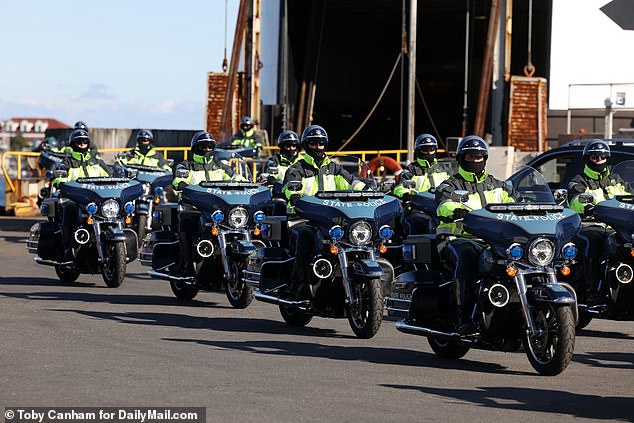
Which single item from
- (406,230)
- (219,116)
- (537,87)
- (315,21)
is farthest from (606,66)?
(406,230)

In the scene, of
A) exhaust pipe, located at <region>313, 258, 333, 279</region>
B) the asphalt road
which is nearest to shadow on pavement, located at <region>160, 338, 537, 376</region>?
the asphalt road

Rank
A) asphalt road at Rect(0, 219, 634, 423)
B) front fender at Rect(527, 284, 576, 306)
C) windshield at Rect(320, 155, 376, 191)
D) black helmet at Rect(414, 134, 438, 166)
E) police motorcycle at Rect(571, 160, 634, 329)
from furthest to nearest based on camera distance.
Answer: black helmet at Rect(414, 134, 438, 166) → windshield at Rect(320, 155, 376, 191) → police motorcycle at Rect(571, 160, 634, 329) → front fender at Rect(527, 284, 576, 306) → asphalt road at Rect(0, 219, 634, 423)

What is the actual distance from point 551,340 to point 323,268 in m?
3.01

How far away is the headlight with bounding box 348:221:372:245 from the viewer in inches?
490

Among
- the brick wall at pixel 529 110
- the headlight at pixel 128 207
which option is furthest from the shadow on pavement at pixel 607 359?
the brick wall at pixel 529 110

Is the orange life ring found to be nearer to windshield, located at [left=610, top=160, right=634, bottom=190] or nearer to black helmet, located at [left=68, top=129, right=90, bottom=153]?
black helmet, located at [left=68, top=129, right=90, bottom=153]

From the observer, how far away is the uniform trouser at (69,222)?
690 inches

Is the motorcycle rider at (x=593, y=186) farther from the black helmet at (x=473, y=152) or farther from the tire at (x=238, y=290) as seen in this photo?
the tire at (x=238, y=290)

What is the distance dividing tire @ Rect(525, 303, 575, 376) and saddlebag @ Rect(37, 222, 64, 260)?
8902 mm

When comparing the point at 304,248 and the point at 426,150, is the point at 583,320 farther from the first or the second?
the point at 426,150

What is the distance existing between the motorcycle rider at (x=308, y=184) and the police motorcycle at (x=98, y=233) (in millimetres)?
3674

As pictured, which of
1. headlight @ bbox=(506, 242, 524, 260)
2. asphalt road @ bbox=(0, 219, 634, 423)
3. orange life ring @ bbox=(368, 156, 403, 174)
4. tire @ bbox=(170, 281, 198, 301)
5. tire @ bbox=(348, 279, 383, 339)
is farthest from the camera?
orange life ring @ bbox=(368, 156, 403, 174)

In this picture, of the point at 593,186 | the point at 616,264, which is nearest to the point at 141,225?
the point at 593,186

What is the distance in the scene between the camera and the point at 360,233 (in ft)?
40.9
